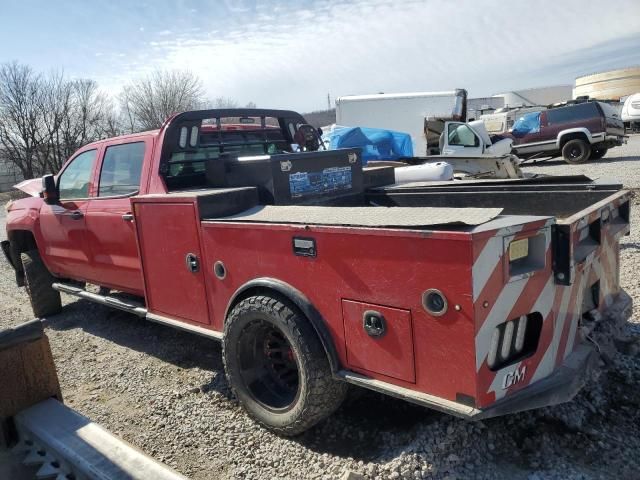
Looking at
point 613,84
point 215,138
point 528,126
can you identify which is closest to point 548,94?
point 613,84

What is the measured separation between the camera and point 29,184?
7.04 m

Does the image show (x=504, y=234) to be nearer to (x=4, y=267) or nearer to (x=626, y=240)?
(x=626, y=240)

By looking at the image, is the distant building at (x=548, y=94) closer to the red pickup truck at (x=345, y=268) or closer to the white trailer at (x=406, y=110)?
the white trailer at (x=406, y=110)

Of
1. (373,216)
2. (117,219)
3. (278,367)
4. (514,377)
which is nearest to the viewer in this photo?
(514,377)

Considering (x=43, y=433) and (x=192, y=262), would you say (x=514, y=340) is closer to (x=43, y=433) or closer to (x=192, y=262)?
(x=192, y=262)

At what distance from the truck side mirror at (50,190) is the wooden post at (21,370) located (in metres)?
3.01

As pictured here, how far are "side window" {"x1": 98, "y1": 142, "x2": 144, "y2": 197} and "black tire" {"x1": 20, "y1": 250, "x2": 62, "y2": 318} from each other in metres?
1.81

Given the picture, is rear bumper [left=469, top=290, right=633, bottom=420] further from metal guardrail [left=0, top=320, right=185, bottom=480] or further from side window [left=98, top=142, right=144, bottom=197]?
side window [left=98, top=142, right=144, bottom=197]

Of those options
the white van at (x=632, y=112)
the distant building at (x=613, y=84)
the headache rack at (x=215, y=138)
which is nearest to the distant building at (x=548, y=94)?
the distant building at (x=613, y=84)

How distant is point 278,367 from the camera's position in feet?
11.4

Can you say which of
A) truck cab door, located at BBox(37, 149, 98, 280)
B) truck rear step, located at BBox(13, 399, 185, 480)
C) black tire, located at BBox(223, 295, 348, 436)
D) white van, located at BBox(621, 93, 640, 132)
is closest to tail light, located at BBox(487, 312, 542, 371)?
black tire, located at BBox(223, 295, 348, 436)

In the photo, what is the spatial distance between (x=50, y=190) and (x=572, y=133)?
1791 cm

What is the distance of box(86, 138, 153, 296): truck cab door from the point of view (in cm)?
455

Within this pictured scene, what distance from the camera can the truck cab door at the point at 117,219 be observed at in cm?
455
